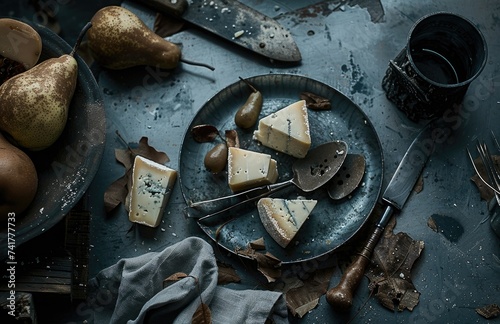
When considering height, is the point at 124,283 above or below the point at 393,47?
below

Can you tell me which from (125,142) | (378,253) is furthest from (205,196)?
(378,253)

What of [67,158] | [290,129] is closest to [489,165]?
[290,129]

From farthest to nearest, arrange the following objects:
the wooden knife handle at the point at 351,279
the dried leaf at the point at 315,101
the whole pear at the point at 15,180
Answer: the dried leaf at the point at 315,101 < the wooden knife handle at the point at 351,279 < the whole pear at the point at 15,180

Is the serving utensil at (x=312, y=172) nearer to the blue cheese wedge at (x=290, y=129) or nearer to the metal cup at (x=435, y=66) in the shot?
the blue cheese wedge at (x=290, y=129)

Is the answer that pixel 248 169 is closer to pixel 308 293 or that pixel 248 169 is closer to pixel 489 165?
pixel 308 293

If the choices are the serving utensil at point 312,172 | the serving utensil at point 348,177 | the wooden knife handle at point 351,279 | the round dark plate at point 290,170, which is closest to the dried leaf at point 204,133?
the round dark plate at point 290,170

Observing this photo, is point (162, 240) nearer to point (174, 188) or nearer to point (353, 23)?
point (174, 188)
